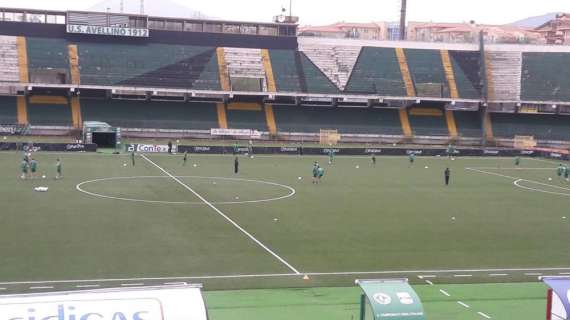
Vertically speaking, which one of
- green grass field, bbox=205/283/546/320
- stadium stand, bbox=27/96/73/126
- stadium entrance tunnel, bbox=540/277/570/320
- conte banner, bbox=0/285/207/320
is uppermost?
stadium stand, bbox=27/96/73/126

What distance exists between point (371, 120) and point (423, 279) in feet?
162

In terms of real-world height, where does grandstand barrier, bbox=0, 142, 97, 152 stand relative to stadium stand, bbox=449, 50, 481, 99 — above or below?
below

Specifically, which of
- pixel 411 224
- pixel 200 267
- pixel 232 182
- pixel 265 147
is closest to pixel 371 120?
pixel 265 147

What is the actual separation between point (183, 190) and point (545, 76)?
50.5 meters

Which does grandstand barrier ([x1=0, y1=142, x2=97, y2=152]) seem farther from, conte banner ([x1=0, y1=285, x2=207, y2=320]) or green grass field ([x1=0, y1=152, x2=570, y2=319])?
conte banner ([x1=0, y1=285, x2=207, y2=320])

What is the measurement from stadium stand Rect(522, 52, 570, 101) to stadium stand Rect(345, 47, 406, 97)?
1299 centimetres

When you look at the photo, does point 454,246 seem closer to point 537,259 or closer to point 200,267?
point 537,259

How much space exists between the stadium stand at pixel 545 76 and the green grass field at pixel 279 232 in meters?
28.4

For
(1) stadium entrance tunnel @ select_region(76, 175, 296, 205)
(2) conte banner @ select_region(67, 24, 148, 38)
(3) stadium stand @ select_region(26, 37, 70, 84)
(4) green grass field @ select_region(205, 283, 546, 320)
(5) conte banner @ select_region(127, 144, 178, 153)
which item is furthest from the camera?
(2) conte banner @ select_region(67, 24, 148, 38)

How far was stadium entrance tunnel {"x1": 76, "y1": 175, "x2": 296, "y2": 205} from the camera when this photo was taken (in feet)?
107

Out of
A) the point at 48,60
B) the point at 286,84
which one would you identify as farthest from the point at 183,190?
the point at 48,60

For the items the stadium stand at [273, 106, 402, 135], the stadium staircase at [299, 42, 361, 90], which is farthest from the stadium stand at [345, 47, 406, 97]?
the stadium stand at [273, 106, 402, 135]

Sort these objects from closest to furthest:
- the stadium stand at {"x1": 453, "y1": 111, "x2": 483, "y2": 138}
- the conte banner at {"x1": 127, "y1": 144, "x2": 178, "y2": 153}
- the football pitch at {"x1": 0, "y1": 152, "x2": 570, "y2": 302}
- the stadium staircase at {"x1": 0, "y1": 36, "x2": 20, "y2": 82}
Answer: the football pitch at {"x1": 0, "y1": 152, "x2": 570, "y2": 302}, the conte banner at {"x1": 127, "y1": 144, "x2": 178, "y2": 153}, the stadium staircase at {"x1": 0, "y1": 36, "x2": 20, "y2": 82}, the stadium stand at {"x1": 453, "y1": 111, "x2": 483, "y2": 138}

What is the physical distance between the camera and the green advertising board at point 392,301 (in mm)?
8977
